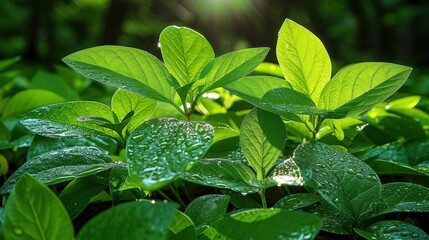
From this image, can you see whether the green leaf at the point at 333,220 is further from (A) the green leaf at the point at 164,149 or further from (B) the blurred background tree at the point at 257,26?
(B) the blurred background tree at the point at 257,26

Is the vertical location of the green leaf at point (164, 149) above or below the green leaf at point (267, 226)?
above

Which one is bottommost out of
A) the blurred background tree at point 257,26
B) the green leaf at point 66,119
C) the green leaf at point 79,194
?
the blurred background tree at point 257,26

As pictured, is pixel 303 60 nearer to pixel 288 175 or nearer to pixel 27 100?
pixel 288 175

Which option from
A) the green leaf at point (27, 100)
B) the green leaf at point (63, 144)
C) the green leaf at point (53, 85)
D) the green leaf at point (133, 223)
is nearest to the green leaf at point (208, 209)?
the green leaf at point (133, 223)

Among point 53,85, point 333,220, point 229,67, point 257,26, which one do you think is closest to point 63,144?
point 229,67

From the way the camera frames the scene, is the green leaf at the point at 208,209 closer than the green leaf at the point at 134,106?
Yes

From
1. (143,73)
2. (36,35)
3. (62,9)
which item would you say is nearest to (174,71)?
(143,73)

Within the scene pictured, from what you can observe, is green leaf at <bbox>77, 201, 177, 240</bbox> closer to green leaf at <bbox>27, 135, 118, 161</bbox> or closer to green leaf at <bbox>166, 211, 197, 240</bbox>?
green leaf at <bbox>166, 211, 197, 240</bbox>
